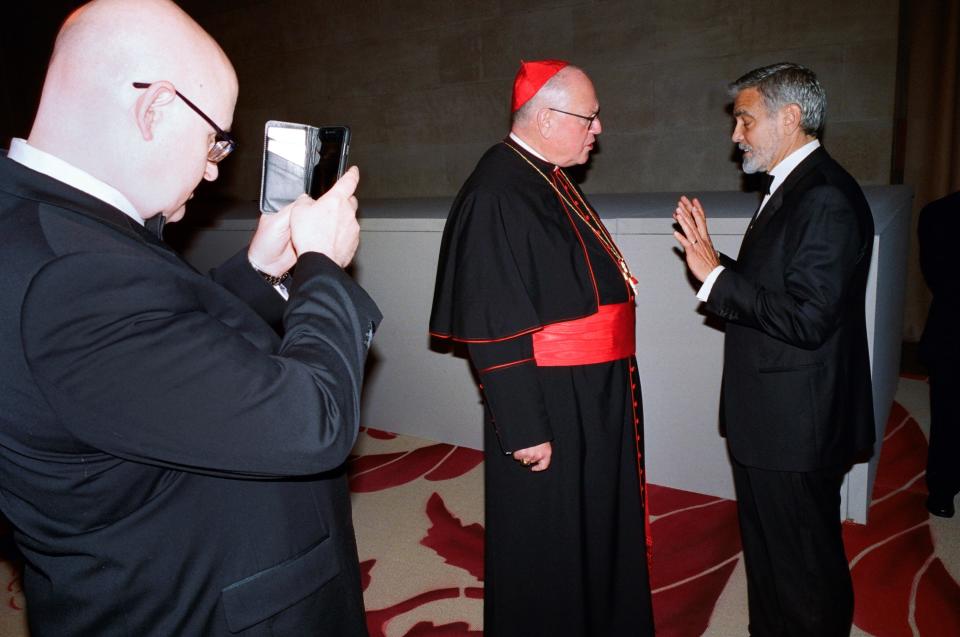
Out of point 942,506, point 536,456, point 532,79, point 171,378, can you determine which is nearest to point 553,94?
point 532,79

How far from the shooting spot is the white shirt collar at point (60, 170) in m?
0.86

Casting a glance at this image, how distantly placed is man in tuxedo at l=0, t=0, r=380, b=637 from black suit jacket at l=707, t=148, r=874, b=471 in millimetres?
1292

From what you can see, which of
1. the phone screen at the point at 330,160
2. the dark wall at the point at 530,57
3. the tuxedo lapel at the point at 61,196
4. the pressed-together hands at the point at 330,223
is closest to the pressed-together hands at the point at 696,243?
the phone screen at the point at 330,160

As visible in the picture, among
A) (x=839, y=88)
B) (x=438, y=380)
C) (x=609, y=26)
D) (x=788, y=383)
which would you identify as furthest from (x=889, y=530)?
(x=609, y=26)

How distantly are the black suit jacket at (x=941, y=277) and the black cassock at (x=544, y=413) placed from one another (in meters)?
1.47

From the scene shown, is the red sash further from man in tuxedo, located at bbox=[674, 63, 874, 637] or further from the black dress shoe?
the black dress shoe

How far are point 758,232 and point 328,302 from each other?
1499mm

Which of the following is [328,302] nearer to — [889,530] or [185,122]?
[185,122]

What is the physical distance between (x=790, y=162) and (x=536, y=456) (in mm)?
1104

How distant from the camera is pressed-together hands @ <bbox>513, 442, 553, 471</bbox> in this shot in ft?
6.35

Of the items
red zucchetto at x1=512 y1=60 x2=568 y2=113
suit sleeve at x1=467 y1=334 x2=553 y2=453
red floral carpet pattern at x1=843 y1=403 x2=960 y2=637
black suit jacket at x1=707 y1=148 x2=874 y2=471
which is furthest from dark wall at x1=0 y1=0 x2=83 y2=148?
red floral carpet pattern at x1=843 y1=403 x2=960 y2=637

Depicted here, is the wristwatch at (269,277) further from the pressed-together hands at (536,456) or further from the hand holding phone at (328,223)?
the pressed-together hands at (536,456)

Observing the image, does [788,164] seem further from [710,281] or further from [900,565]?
[900,565]

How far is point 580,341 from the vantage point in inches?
80.0
